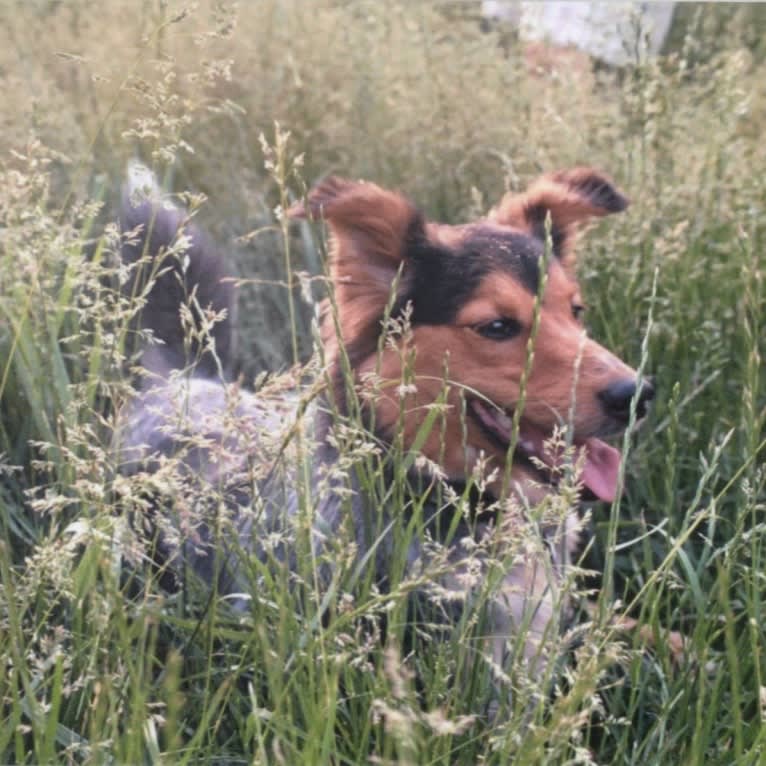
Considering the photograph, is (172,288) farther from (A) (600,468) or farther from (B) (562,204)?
Answer: (A) (600,468)

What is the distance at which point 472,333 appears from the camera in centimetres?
274

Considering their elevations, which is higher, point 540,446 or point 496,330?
point 496,330

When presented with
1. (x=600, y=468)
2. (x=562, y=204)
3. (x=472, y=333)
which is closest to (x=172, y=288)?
(x=472, y=333)

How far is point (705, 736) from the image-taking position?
1.73m

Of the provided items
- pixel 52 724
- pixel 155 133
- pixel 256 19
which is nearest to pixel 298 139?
pixel 256 19

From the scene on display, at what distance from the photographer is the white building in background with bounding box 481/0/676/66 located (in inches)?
137

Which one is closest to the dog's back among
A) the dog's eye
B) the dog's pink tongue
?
the dog's eye

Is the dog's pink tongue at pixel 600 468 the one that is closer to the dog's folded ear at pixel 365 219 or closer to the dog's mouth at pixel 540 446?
the dog's mouth at pixel 540 446

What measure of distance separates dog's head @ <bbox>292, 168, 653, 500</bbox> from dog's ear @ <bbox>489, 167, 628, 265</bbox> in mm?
204

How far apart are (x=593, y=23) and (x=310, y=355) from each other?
1902 mm

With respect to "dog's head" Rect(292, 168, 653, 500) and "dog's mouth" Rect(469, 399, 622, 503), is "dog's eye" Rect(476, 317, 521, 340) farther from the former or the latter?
"dog's mouth" Rect(469, 399, 622, 503)

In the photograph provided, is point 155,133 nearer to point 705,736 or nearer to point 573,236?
point 705,736

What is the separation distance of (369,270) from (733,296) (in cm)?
126

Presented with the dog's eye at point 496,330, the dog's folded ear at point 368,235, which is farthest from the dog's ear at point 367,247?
the dog's eye at point 496,330
